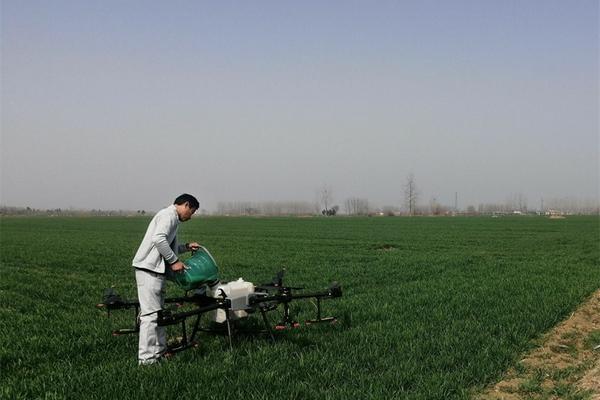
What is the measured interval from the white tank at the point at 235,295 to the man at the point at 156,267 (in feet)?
2.35

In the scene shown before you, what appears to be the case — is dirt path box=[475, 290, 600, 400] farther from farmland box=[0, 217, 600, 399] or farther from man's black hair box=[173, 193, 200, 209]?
man's black hair box=[173, 193, 200, 209]

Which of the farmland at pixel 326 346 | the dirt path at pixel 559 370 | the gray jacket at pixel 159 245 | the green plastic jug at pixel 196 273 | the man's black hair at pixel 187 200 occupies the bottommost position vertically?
the dirt path at pixel 559 370

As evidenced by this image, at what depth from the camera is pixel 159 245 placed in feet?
21.2

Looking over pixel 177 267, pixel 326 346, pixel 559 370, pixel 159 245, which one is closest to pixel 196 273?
pixel 177 267

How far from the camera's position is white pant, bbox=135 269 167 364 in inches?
252

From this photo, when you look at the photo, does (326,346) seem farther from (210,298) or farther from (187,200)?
(187,200)

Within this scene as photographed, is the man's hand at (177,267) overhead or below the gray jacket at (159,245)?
below

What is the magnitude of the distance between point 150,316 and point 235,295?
1118mm

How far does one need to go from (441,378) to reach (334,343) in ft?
6.05

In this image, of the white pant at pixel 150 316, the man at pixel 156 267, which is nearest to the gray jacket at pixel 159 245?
the man at pixel 156 267

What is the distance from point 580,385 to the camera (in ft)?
19.3

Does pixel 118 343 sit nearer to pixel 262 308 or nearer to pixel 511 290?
pixel 262 308

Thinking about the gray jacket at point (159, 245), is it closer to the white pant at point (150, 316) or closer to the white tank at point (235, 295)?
the white pant at point (150, 316)

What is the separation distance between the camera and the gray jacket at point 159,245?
21.2 feet
